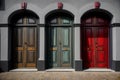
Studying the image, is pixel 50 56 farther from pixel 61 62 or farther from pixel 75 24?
pixel 75 24

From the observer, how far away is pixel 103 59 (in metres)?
11.7

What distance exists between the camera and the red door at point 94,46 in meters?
11.6

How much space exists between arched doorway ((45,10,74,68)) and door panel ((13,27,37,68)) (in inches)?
32.8

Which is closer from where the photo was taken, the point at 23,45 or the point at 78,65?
the point at 78,65

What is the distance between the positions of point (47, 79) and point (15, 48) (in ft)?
10.7

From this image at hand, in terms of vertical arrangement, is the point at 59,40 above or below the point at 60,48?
above

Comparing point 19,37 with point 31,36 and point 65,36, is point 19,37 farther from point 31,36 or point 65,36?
point 65,36

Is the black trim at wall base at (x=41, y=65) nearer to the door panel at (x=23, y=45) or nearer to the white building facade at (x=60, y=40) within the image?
the white building facade at (x=60, y=40)

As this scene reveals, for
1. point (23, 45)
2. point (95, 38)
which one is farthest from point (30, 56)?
point (95, 38)

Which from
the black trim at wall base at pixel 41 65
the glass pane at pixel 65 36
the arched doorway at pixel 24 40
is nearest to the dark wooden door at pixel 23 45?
the arched doorway at pixel 24 40

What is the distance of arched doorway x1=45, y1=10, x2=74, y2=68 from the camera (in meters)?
11.7

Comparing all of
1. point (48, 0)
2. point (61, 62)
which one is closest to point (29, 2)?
point (48, 0)

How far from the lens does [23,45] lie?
11648 millimetres

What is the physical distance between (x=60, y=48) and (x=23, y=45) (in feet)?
6.33
